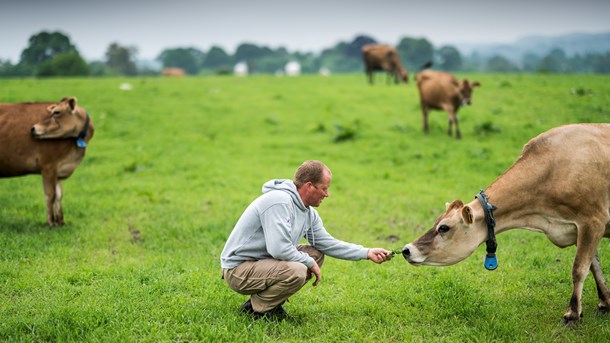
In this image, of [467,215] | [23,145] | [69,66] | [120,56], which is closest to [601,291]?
[467,215]

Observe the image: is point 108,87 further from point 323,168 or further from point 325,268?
point 323,168

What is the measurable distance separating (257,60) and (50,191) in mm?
138895

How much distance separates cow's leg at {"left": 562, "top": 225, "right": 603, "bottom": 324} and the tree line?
1522cm

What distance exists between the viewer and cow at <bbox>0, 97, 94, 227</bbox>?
9.49 meters

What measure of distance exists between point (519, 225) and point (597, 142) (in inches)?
48.7

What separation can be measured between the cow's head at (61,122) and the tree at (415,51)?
271ft

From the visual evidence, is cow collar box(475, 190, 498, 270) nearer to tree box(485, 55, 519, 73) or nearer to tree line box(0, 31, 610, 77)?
tree line box(0, 31, 610, 77)

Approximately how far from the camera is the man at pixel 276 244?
5.43 metres

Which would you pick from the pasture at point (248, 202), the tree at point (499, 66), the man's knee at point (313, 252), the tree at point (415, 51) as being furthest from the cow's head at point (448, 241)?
the tree at point (499, 66)

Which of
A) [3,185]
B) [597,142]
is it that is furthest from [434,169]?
[3,185]

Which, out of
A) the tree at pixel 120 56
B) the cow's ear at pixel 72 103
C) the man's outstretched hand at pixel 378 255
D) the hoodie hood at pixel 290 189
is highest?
the tree at pixel 120 56

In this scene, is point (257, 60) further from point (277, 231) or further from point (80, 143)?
point (277, 231)

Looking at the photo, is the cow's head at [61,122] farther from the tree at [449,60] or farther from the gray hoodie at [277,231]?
the tree at [449,60]

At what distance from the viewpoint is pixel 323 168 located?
5.50m
